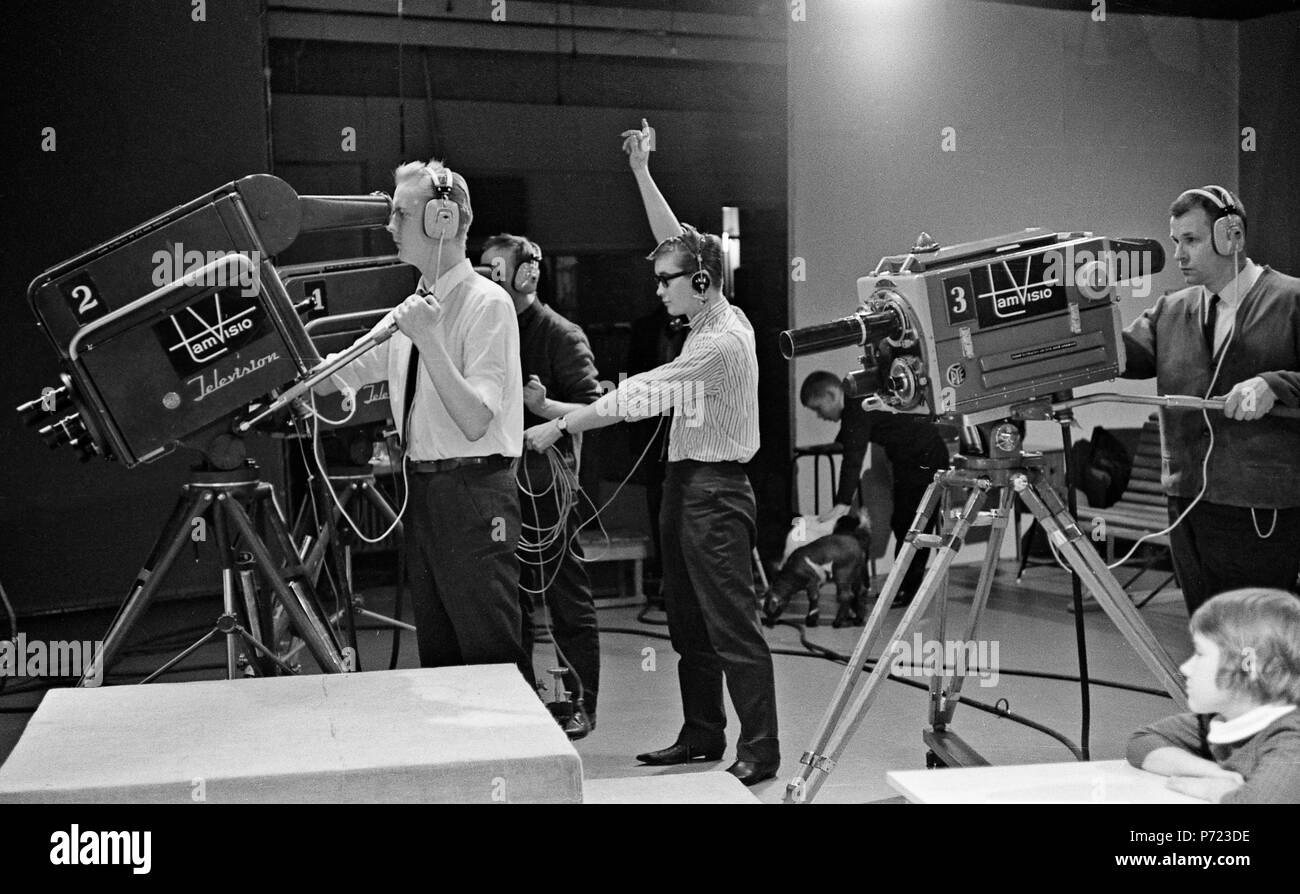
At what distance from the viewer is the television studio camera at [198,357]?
10.0 ft

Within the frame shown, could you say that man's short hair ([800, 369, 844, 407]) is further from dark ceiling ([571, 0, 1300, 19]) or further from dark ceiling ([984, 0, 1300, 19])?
dark ceiling ([984, 0, 1300, 19])

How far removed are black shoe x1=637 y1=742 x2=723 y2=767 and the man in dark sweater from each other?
221 centimetres

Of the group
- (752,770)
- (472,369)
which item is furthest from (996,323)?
(752,770)

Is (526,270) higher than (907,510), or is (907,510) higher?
(526,270)

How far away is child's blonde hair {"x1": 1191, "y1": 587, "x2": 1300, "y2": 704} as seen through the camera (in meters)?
1.93

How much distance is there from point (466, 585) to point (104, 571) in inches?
126

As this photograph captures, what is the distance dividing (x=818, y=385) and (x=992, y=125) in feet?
5.53

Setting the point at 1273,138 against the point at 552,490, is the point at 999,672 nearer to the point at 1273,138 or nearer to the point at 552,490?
the point at 552,490

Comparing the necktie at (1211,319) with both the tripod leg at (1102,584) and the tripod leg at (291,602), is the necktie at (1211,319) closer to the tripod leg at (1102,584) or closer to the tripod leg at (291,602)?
the tripod leg at (1102,584)

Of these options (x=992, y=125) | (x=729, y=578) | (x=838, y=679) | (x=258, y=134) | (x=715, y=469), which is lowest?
(x=838, y=679)

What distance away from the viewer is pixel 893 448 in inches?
244

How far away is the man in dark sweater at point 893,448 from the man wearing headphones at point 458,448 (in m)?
3.17

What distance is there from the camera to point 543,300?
599 centimetres

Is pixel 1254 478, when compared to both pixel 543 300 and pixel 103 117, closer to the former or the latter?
pixel 543 300
